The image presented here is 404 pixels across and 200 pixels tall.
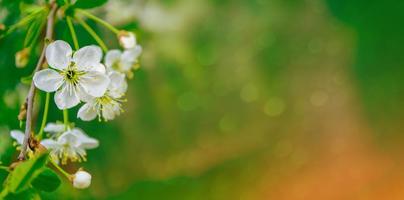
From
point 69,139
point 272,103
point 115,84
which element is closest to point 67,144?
point 69,139

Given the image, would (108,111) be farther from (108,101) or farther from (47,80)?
(47,80)

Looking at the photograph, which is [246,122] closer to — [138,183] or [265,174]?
[265,174]

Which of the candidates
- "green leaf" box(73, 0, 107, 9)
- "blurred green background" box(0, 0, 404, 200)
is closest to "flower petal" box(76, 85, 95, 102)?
"green leaf" box(73, 0, 107, 9)

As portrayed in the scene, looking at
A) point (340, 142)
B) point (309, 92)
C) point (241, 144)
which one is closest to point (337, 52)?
point (309, 92)

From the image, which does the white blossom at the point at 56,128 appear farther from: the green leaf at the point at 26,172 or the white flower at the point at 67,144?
the green leaf at the point at 26,172

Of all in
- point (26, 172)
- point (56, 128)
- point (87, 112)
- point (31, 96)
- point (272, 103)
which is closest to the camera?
point (26, 172)

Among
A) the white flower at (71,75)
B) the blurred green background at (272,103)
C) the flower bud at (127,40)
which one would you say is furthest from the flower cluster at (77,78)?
the blurred green background at (272,103)

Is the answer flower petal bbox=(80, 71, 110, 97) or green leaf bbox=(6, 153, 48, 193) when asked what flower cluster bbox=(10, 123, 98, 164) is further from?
green leaf bbox=(6, 153, 48, 193)
